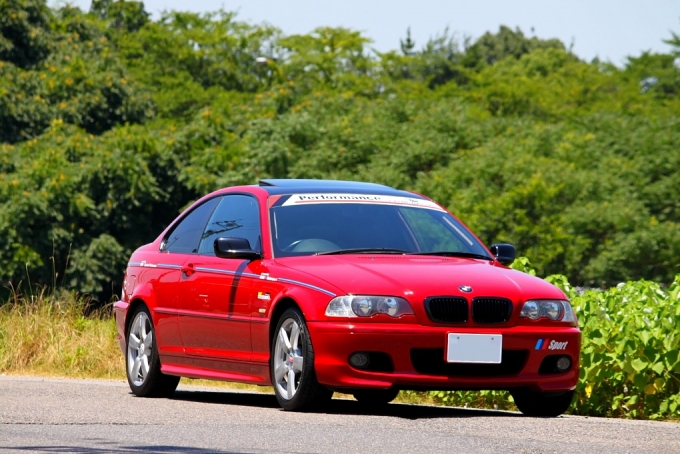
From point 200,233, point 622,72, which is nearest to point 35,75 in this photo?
point 622,72

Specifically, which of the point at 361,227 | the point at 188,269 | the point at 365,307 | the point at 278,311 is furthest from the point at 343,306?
the point at 188,269

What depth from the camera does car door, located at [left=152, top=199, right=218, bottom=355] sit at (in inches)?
384

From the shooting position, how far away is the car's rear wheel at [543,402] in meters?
8.48

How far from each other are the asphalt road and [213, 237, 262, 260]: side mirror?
97 cm

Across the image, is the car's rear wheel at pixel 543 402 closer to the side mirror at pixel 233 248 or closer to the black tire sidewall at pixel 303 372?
the black tire sidewall at pixel 303 372

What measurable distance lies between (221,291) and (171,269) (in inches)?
36.6

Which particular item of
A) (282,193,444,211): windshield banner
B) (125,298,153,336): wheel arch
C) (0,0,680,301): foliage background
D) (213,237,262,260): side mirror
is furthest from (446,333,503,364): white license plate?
(0,0,680,301): foliage background

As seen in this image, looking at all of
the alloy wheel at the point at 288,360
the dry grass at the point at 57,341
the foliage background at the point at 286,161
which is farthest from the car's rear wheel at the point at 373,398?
the foliage background at the point at 286,161

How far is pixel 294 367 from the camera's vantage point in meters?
8.21

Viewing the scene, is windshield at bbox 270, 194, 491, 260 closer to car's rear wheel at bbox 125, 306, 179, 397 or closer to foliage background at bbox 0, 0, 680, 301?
car's rear wheel at bbox 125, 306, 179, 397

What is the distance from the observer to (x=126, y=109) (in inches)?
1918

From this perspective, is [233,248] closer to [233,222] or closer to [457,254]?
[233,222]

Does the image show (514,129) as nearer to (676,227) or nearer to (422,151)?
(422,151)

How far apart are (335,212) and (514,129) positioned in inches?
A: 1374
